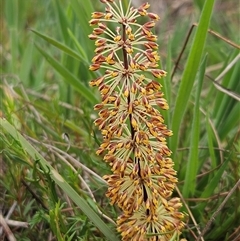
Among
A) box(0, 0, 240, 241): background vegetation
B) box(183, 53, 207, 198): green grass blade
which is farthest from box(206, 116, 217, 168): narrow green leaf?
box(183, 53, 207, 198): green grass blade

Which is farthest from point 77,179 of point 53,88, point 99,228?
point 53,88

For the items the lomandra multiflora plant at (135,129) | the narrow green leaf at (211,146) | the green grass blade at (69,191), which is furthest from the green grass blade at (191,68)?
the green grass blade at (69,191)

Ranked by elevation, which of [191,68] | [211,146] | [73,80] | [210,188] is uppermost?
[191,68]

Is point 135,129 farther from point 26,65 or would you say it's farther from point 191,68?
point 26,65

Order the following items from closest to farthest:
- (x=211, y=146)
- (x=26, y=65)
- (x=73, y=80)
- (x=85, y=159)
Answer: (x=211, y=146) → (x=85, y=159) → (x=73, y=80) → (x=26, y=65)

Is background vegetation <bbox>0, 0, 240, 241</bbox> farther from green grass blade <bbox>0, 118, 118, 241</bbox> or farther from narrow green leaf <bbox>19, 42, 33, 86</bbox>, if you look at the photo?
narrow green leaf <bbox>19, 42, 33, 86</bbox>

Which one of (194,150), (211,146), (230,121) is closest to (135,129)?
(194,150)

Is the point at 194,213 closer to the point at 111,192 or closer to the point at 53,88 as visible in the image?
the point at 111,192
